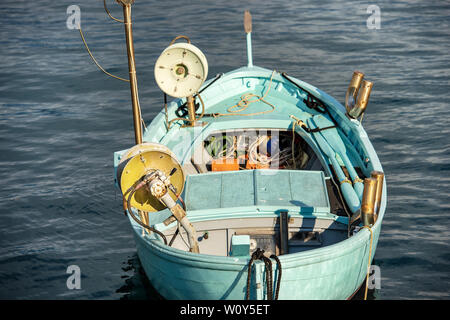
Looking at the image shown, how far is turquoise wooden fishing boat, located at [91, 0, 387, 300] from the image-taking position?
7.04m

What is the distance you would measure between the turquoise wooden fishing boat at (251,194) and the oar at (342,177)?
0.08 ft

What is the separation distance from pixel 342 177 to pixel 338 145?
1513mm

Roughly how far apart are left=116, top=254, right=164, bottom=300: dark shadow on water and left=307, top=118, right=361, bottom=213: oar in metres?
3.68

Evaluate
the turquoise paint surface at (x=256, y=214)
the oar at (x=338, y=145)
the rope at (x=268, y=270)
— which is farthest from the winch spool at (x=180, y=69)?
the rope at (x=268, y=270)

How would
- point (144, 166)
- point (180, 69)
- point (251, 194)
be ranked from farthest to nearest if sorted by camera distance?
point (180, 69) → point (251, 194) → point (144, 166)

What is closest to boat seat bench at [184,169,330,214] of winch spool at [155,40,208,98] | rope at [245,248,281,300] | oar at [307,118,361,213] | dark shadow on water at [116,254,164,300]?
oar at [307,118,361,213]

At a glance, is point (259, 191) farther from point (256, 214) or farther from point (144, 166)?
point (144, 166)

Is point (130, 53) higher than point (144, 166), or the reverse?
point (130, 53)

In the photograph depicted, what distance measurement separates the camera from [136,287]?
9742 mm

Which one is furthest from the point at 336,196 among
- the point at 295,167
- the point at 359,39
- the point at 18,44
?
the point at 18,44

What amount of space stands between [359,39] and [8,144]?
16.8m

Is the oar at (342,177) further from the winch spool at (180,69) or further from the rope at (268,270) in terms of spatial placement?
the winch spool at (180,69)

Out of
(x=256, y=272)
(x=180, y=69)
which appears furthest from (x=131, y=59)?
(x=256, y=272)
